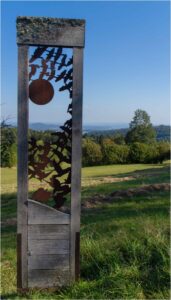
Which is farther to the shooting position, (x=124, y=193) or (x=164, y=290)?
(x=124, y=193)

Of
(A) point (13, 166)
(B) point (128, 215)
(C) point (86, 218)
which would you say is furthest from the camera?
(A) point (13, 166)

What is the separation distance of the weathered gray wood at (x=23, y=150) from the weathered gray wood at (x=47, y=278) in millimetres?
82

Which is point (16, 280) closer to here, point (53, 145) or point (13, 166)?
point (53, 145)

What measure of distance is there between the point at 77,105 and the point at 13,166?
36049 mm

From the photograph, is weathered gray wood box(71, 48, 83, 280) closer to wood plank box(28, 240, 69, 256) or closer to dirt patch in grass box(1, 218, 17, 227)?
wood plank box(28, 240, 69, 256)

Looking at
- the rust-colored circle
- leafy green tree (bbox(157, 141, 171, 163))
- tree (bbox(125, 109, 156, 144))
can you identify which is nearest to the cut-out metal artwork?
the rust-colored circle

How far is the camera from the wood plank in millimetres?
3830

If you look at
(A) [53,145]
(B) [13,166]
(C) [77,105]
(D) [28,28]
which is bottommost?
(B) [13,166]

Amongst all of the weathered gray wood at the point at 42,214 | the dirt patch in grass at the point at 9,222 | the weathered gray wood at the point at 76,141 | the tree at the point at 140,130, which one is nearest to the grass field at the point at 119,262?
the weathered gray wood at the point at 76,141

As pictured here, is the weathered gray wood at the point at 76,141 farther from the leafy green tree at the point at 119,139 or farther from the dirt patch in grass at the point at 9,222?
the leafy green tree at the point at 119,139

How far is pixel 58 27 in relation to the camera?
12.3 ft

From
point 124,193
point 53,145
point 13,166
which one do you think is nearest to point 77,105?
point 53,145

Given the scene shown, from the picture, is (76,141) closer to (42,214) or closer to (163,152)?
(42,214)

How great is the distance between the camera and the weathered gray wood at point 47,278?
385 cm
